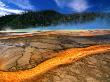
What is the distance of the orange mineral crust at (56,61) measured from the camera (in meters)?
10.2

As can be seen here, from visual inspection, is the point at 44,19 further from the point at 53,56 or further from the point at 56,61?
the point at 56,61

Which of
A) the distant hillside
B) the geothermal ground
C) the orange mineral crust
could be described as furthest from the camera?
the distant hillside

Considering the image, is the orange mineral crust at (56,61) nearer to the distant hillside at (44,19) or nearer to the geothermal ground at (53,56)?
the geothermal ground at (53,56)

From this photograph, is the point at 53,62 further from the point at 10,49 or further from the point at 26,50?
the point at 10,49

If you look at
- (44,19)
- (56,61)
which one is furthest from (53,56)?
(44,19)

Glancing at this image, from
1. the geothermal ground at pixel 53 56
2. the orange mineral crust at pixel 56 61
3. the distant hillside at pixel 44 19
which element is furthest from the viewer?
the distant hillside at pixel 44 19

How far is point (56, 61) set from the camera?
11523mm

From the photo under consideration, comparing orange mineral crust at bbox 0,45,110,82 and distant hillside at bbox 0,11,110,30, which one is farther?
distant hillside at bbox 0,11,110,30

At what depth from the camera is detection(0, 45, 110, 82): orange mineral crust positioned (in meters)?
10.2

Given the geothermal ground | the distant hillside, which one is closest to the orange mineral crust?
the geothermal ground

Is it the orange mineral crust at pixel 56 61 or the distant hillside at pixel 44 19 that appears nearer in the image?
the orange mineral crust at pixel 56 61

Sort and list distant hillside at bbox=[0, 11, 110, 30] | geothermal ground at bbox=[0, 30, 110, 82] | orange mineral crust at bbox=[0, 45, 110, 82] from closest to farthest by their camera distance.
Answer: geothermal ground at bbox=[0, 30, 110, 82] < orange mineral crust at bbox=[0, 45, 110, 82] < distant hillside at bbox=[0, 11, 110, 30]

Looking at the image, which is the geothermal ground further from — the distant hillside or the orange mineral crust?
the distant hillside

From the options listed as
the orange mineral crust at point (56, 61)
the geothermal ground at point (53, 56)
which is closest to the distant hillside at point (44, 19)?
the geothermal ground at point (53, 56)
